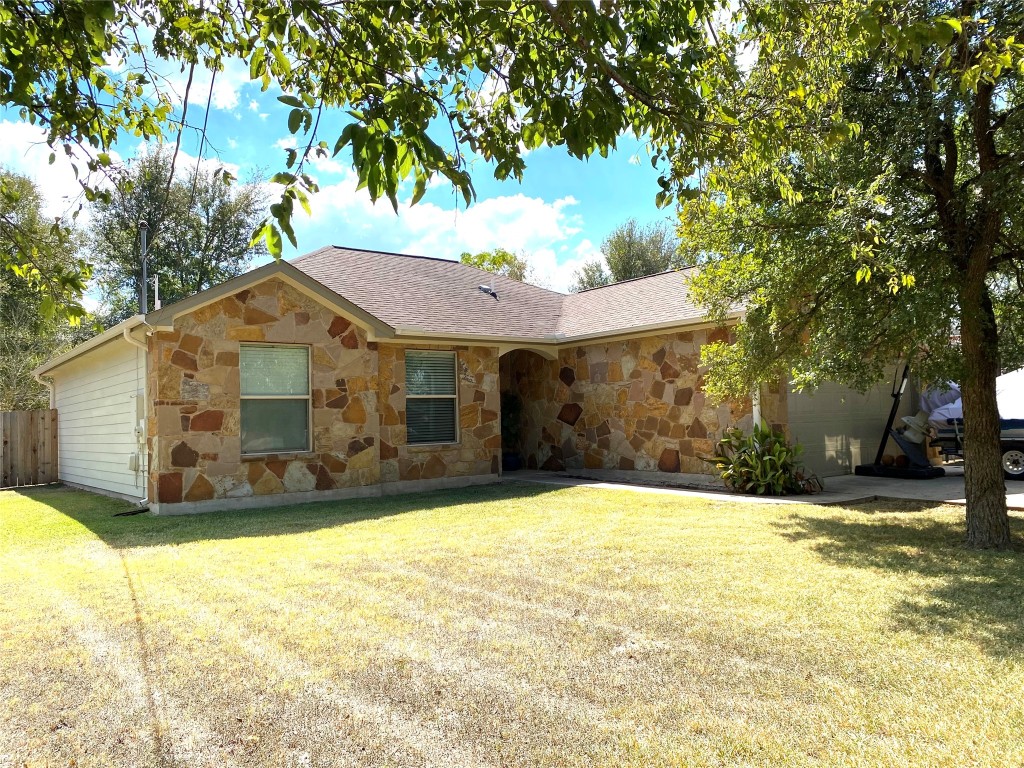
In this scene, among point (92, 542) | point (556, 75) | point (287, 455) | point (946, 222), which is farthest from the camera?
point (287, 455)

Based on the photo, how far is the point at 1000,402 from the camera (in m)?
12.8

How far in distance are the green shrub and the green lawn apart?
269cm

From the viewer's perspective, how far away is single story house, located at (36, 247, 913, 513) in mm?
8898

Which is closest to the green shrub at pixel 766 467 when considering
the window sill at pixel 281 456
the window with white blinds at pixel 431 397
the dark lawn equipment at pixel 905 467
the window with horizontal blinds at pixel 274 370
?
the dark lawn equipment at pixel 905 467

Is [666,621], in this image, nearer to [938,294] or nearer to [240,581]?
[240,581]

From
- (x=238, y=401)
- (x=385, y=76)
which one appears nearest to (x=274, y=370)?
(x=238, y=401)

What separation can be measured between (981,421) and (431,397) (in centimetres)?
761

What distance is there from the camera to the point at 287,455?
31.3 feet

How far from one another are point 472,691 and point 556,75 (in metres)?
3.14

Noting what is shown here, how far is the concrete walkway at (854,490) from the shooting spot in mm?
8961

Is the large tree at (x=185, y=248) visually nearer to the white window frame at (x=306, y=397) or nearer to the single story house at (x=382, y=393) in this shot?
the single story house at (x=382, y=393)

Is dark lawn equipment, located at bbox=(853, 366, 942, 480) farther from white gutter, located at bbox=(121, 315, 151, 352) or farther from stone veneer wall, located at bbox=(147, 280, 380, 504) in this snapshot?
white gutter, located at bbox=(121, 315, 151, 352)

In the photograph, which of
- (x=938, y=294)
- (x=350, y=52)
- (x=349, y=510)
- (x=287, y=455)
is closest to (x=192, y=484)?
(x=287, y=455)

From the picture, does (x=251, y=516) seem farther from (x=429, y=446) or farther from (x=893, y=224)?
(x=893, y=224)
